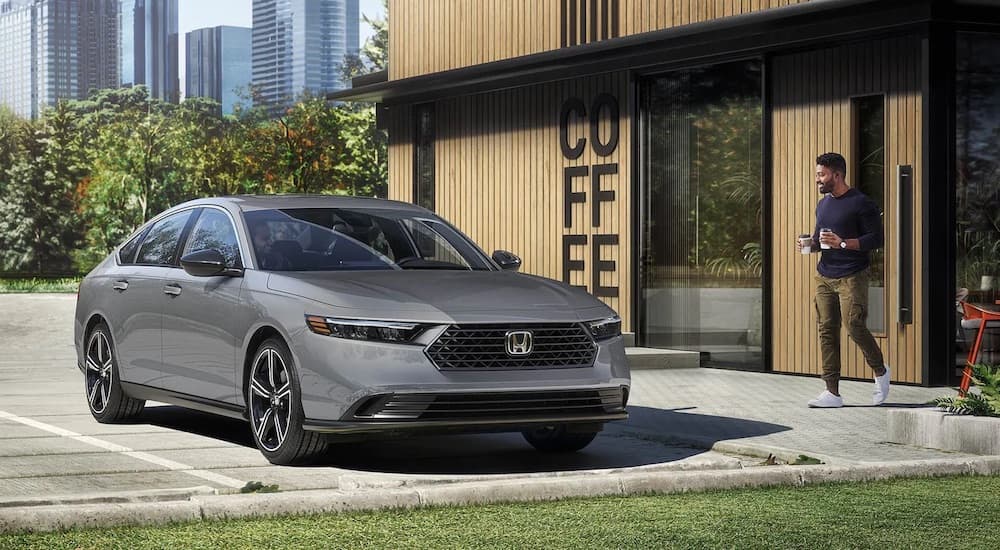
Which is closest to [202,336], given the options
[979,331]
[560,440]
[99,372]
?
[99,372]

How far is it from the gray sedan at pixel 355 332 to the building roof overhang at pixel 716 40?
5.65 m

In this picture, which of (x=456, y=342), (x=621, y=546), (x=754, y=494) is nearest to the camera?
(x=621, y=546)

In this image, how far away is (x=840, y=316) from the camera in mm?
12477

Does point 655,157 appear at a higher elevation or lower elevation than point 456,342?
higher

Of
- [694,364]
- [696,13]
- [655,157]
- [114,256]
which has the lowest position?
[694,364]

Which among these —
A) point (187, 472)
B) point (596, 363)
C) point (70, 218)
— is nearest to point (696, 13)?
point (596, 363)

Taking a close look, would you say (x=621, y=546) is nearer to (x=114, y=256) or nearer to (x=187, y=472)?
(x=187, y=472)

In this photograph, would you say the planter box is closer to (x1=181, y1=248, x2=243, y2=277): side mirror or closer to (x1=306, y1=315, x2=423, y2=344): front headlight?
(x1=306, y1=315, x2=423, y2=344): front headlight

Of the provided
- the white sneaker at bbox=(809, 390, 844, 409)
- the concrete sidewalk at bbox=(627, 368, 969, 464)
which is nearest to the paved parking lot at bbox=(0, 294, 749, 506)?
the concrete sidewalk at bbox=(627, 368, 969, 464)

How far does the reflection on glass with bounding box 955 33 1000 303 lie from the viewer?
14.3 m

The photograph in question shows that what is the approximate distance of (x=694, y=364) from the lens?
55.8 feet

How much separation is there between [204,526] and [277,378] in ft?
7.82

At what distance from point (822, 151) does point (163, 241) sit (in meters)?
7.18

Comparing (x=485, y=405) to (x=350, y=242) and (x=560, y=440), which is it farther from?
(x=350, y=242)
